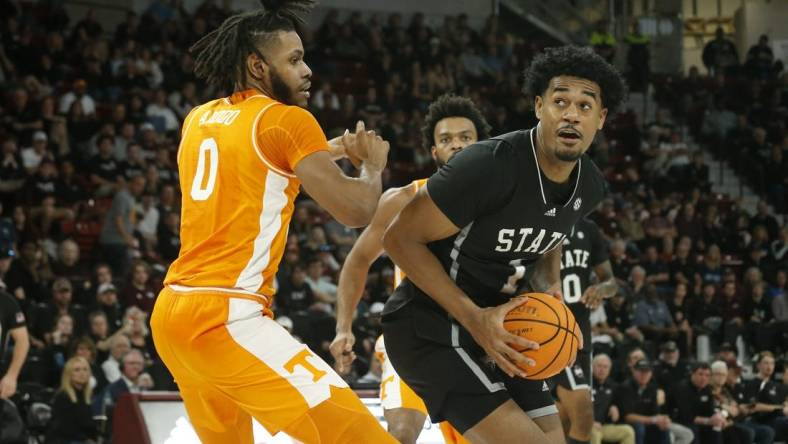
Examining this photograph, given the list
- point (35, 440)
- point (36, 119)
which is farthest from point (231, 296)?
point (36, 119)

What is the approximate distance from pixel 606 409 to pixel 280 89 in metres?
8.74

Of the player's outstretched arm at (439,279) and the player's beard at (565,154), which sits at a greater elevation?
the player's beard at (565,154)

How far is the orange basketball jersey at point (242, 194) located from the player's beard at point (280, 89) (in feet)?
0.74

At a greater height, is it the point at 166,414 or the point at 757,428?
the point at 166,414

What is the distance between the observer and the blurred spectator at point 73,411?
9.63 meters

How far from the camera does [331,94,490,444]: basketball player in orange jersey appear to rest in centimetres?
523

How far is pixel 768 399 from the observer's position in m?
13.6

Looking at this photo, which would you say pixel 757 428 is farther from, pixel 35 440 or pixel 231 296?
pixel 231 296

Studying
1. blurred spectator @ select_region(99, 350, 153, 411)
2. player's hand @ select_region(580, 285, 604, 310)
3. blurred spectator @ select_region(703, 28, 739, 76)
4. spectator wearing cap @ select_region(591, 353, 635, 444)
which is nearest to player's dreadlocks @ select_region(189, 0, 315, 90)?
player's hand @ select_region(580, 285, 604, 310)

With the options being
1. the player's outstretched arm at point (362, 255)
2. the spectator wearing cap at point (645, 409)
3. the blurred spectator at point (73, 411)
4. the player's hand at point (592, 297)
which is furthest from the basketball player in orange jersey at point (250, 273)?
the spectator wearing cap at point (645, 409)

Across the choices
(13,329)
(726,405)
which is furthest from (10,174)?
(726,405)

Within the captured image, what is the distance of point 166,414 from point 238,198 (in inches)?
160

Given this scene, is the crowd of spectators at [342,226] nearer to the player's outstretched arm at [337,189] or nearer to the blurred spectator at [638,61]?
the blurred spectator at [638,61]

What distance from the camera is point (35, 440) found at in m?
9.90
